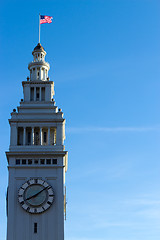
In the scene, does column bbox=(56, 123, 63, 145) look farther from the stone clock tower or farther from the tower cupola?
the tower cupola

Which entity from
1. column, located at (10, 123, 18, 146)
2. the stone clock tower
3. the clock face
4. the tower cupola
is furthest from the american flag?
the clock face

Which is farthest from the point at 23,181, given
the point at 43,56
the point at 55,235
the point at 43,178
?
the point at 43,56

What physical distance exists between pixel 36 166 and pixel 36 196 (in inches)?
149

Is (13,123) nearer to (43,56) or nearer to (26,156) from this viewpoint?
(26,156)

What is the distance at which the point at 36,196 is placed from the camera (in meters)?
69.8

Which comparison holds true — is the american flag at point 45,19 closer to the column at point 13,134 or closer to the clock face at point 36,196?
the column at point 13,134

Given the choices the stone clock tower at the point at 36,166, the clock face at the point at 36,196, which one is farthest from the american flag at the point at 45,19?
the clock face at the point at 36,196

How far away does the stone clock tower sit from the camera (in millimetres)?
68250

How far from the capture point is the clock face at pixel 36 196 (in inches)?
2714

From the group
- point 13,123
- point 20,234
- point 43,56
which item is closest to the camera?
point 20,234

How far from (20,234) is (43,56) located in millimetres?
26115

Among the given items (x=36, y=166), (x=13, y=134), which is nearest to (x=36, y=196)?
(x=36, y=166)

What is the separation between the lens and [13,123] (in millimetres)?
73688

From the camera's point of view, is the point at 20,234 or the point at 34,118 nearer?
the point at 20,234
